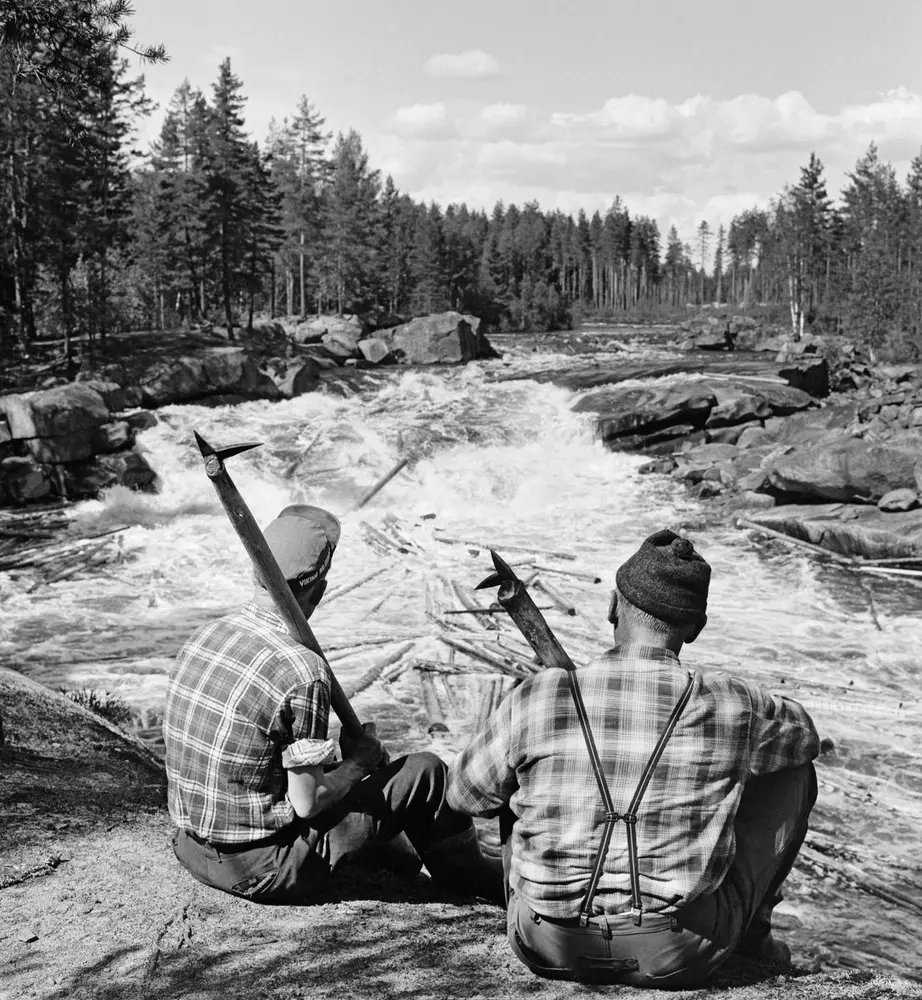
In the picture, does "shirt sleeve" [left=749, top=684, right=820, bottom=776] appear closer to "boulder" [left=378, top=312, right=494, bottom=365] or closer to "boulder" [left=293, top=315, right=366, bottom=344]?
"boulder" [left=378, top=312, right=494, bottom=365]

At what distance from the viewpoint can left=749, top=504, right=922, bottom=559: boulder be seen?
51.1 feet

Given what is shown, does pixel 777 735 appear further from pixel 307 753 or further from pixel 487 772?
pixel 307 753

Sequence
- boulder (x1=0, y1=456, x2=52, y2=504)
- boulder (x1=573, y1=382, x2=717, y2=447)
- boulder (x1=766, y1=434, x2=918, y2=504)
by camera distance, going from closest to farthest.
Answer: boulder (x1=766, y1=434, x2=918, y2=504) < boulder (x1=0, y1=456, x2=52, y2=504) < boulder (x1=573, y1=382, x2=717, y2=447)

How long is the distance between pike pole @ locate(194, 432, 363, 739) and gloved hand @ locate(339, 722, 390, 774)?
0.66 ft

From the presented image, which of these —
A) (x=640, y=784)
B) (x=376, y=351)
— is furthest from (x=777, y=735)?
(x=376, y=351)

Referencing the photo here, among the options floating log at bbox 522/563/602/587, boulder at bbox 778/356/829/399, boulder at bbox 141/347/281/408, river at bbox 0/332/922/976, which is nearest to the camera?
river at bbox 0/332/922/976

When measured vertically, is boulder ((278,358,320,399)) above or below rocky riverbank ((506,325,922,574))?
above

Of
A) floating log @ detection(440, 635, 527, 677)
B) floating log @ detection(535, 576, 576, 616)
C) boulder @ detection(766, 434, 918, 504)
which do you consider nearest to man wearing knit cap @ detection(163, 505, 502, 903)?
floating log @ detection(440, 635, 527, 677)

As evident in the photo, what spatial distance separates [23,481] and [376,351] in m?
22.0

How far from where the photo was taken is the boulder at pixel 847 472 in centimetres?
1762

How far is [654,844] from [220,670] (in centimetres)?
155

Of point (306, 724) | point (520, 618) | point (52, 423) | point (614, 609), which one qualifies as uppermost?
point (614, 609)

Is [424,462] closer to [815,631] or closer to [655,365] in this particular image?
[815,631]

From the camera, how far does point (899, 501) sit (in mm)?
17016
